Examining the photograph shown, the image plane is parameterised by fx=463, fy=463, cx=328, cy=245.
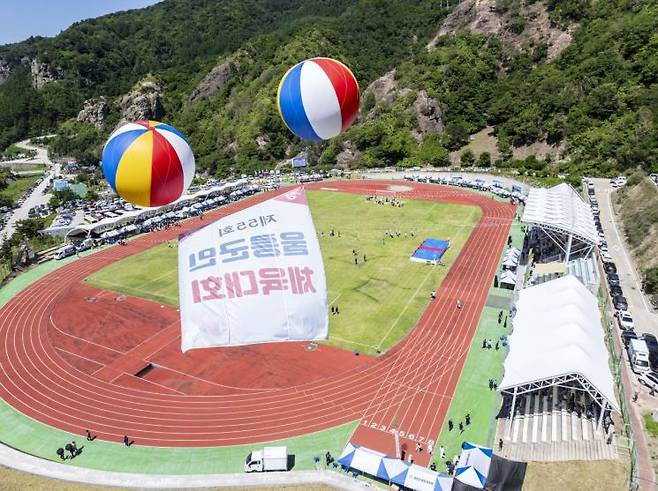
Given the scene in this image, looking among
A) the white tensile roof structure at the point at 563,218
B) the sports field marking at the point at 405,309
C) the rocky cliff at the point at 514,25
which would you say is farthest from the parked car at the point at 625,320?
the rocky cliff at the point at 514,25

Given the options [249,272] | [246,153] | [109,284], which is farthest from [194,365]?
[246,153]

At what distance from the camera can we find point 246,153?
109 m

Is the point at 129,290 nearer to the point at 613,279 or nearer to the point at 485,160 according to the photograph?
the point at 613,279

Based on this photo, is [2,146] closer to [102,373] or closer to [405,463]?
[102,373]

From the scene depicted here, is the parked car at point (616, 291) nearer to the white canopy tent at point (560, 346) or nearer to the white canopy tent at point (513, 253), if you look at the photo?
the white canopy tent at point (560, 346)

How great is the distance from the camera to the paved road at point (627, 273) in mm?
30358

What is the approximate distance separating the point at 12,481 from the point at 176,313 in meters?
15.4

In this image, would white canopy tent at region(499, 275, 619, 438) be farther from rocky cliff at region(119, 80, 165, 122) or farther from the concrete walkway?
rocky cliff at region(119, 80, 165, 122)

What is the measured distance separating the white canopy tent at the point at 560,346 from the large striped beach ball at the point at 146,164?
1736cm

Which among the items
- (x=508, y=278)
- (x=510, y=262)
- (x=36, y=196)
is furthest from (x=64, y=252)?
(x=36, y=196)

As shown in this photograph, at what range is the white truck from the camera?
19.8 meters

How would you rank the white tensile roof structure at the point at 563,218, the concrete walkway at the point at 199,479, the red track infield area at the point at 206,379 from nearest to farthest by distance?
the concrete walkway at the point at 199,479
the red track infield area at the point at 206,379
the white tensile roof structure at the point at 563,218

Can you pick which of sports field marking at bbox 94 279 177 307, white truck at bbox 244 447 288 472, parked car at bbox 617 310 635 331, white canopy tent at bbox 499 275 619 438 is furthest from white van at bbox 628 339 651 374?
sports field marking at bbox 94 279 177 307

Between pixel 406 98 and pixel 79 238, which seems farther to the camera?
pixel 406 98
